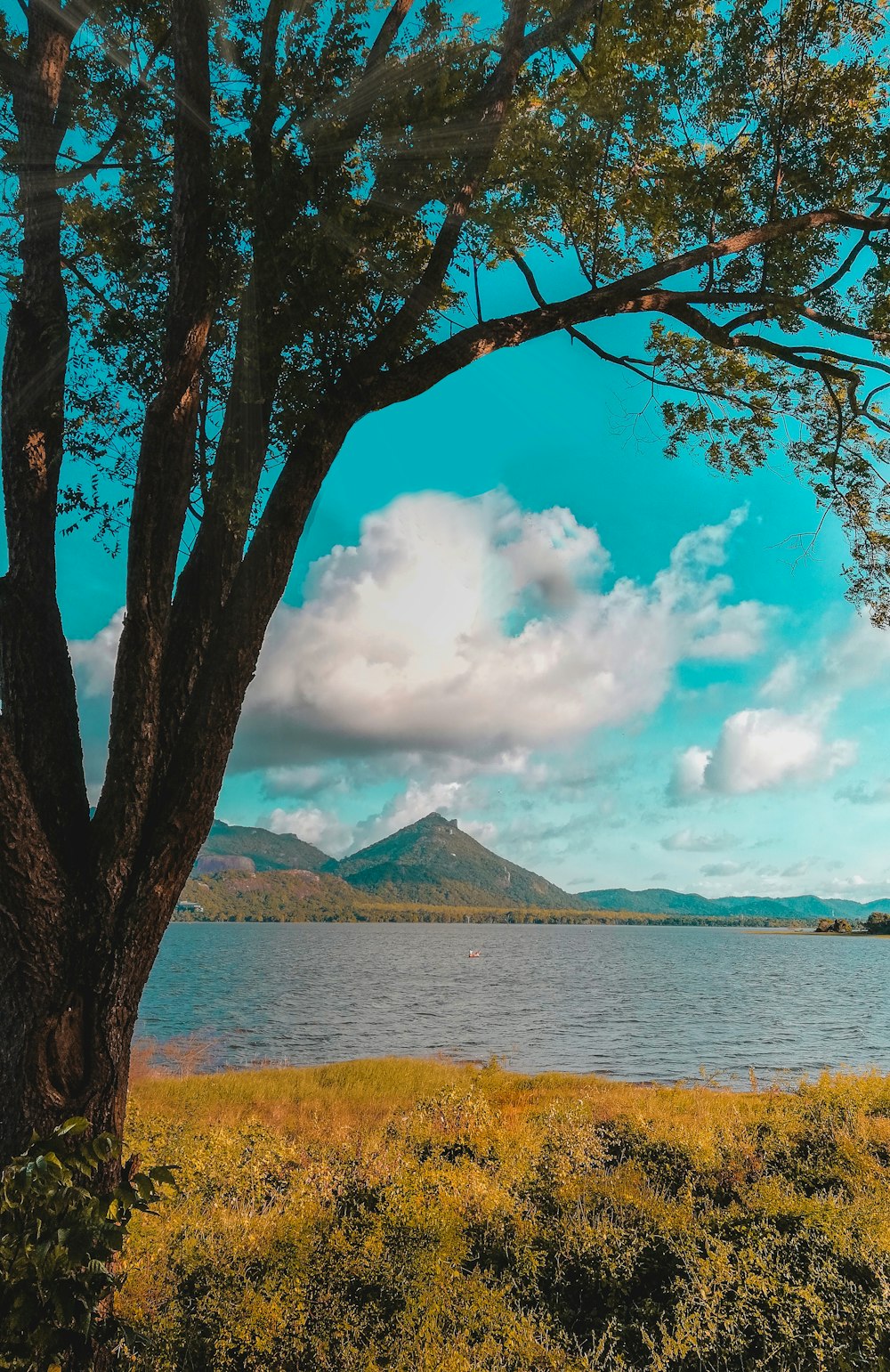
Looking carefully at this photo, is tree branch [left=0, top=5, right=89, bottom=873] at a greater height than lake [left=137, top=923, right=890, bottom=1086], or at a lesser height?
greater

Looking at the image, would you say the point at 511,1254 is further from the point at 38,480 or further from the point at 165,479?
the point at 38,480

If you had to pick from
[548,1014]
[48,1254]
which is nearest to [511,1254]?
[48,1254]

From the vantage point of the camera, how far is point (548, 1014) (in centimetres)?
4325

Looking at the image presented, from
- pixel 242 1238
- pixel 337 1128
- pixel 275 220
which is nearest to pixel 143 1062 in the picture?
pixel 337 1128

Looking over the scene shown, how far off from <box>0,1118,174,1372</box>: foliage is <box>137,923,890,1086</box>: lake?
22.8 meters

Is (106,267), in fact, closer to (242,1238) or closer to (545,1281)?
(242,1238)

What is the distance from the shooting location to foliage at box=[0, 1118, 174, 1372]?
326 cm

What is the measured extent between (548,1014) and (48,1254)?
143 ft

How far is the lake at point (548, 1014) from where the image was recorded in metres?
29.2

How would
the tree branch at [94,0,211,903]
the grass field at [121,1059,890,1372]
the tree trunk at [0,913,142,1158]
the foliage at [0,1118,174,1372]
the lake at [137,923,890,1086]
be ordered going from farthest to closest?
the lake at [137,923,890,1086]
the grass field at [121,1059,890,1372]
the tree branch at [94,0,211,903]
the tree trunk at [0,913,142,1158]
the foliage at [0,1118,174,1372]

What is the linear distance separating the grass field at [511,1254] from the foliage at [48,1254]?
4.45ft

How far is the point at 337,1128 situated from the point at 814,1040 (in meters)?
29.5

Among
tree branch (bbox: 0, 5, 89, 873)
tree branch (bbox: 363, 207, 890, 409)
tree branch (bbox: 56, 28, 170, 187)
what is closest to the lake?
tree branch (bbox: 363, 207, 890, 409)

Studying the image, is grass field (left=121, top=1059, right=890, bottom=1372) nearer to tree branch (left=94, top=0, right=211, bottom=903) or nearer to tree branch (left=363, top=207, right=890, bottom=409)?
tree branch (left=94, top=0, right=211, bottom=903)
